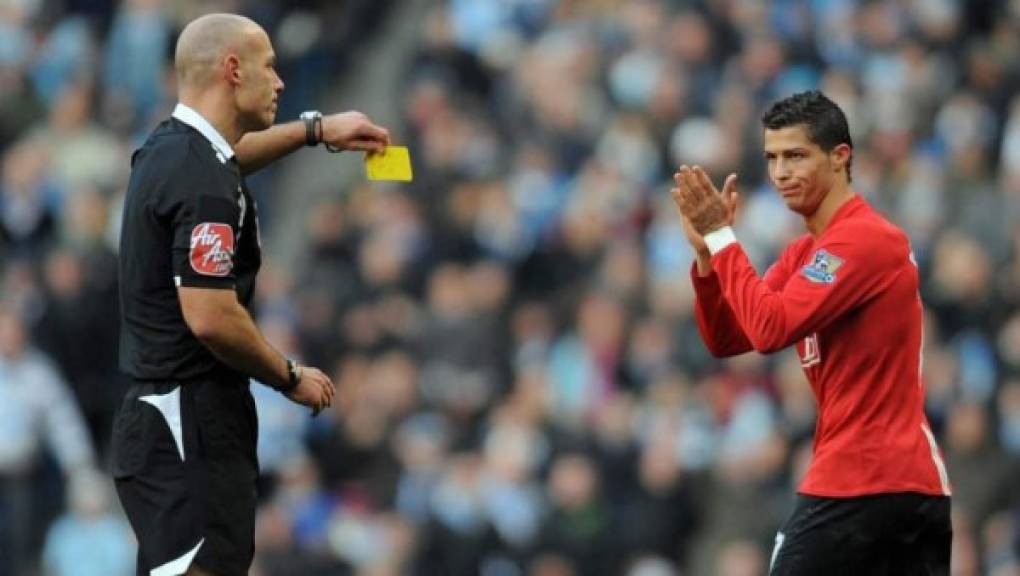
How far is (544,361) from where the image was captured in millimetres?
15047

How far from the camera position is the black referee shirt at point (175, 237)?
7215 mm

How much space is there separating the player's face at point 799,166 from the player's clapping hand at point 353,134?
4.49 ft

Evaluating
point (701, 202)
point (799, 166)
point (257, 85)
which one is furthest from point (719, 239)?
point (257, 85)

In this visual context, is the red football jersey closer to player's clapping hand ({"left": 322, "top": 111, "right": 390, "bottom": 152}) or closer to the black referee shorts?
the black referee shorts

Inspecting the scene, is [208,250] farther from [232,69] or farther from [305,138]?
[305,138]

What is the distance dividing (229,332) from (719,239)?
171 cm

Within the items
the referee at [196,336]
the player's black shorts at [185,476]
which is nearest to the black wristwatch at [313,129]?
the referee at [196,336]

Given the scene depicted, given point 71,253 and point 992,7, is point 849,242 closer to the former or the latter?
point 71,253

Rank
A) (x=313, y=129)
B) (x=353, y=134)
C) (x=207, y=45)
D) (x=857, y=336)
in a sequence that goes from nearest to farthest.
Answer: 1. (x=207, y=45)
2. (x=857, y=336)
3. (x=353, y=134)
4. (x=313, y=129)

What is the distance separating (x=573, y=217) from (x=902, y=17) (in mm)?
3184

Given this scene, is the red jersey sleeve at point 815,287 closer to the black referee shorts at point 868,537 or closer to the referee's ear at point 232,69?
the black referee shorts at point 868,537

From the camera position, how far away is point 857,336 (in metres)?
7.65

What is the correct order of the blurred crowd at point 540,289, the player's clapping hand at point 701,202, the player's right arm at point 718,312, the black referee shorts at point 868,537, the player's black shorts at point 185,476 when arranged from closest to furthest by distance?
the player's black shorts at point 185,476 < the black referee shorts at point 868,537 < the player's clapping hand at point 701,202 < the player's right arm at point 718,312 < the blurred crowd at point 540,289

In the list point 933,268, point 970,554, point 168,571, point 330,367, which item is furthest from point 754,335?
point 330,367
